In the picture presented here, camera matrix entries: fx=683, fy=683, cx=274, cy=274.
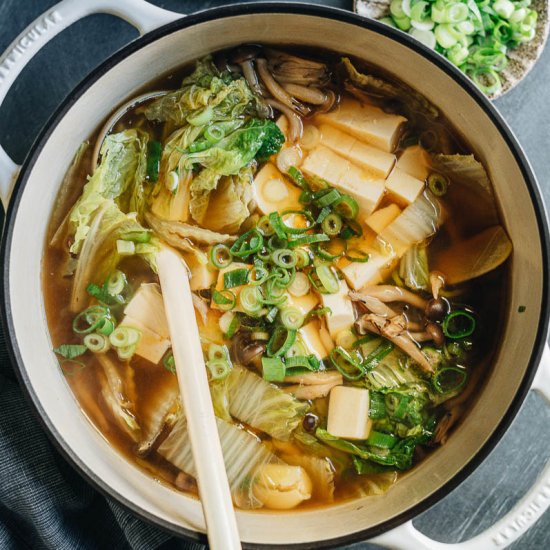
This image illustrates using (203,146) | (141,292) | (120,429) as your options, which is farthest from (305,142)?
(120,429)

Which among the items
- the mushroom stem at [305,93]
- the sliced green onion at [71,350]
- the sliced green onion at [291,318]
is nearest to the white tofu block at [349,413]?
the sliced green onion at [291,318]

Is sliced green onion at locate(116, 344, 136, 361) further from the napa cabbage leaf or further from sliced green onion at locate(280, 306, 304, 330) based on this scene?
sliced green onion at locate(280, 306, 304, 330)

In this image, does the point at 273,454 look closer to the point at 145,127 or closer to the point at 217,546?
the point at 217,546

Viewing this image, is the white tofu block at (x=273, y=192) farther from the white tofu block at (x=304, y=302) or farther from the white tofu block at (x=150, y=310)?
the white tofu block at (x=150, y=310)

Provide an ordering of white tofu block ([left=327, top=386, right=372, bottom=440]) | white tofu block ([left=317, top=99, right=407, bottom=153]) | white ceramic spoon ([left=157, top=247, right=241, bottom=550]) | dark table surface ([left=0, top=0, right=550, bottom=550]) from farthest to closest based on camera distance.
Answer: dark table surface ([left=0, top=0, right=550, bottom=550]) < white tofu block ([left=317, top=99, right=407, bottom=153]) < white tofu block ([left=327, top=386, right=372, bottom=440]) < white ceramic spoon ([left=157, top=247, right=241, bottom=550])

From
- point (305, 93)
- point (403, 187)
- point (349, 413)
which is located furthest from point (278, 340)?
point (305, 93)

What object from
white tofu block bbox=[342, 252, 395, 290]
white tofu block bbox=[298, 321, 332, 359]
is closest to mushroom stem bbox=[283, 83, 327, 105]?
white tofu block bbox=[342, 252, 395, 290]
